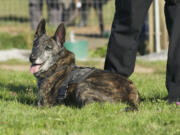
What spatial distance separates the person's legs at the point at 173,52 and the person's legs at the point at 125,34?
11.3 inches

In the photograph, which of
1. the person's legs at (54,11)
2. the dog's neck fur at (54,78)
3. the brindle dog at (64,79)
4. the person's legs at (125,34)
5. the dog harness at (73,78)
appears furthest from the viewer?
the person's legs at (54,11)

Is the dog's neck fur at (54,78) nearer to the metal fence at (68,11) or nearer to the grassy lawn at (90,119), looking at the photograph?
the grassy lawn at (90,119)

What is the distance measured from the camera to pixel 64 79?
520 cm

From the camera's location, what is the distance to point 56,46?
209 inches

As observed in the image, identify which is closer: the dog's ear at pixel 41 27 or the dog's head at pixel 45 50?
the dog's head at pixel 45 50

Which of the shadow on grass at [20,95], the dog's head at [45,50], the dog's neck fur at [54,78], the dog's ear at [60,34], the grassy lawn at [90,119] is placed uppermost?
the dog's ear at [60,34]

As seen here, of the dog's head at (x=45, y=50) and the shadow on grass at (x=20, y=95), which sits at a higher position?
the dog's head at (x=45, y=50)

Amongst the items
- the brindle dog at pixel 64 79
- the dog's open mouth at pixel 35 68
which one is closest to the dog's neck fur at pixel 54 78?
the brindle dog at pixel 64 79

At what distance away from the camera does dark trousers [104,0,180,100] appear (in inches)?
201

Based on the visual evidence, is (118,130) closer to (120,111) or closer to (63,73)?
(120,111)

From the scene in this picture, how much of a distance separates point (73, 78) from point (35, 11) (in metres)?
10.1

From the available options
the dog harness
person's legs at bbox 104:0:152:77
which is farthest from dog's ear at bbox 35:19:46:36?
person's legs at bbox 104:0:152:77

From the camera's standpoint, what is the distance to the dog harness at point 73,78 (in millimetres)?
5004

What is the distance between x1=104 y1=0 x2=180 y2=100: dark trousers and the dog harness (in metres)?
0.42
